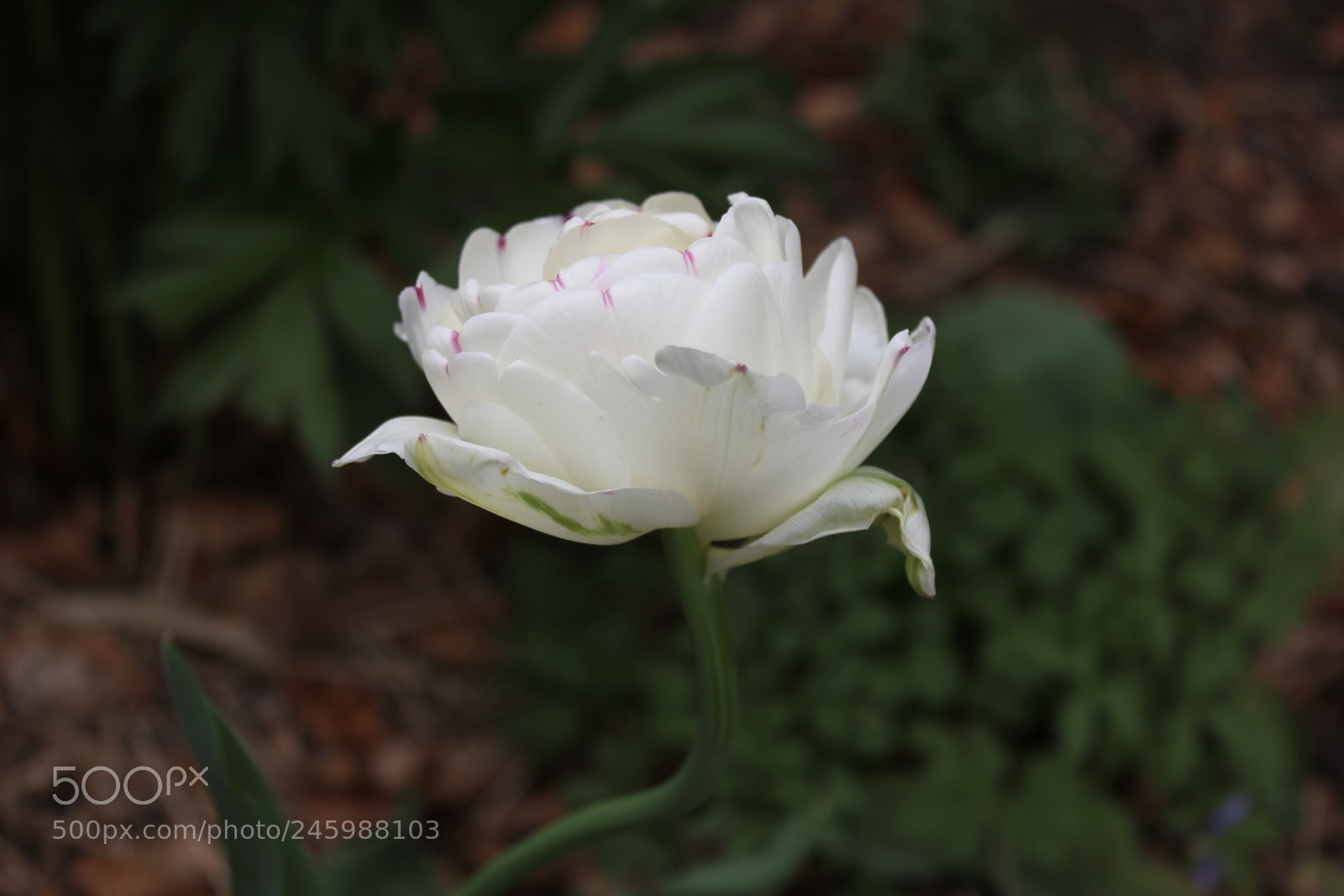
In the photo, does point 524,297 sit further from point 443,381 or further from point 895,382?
point 895,382

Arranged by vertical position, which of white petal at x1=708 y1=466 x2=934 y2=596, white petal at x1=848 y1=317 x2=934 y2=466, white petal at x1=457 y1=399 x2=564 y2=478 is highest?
white petal at x1=457 y1=399 x2=564 y2=478

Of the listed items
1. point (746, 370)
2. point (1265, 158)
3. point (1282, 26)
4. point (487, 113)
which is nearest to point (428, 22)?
point (487, 113)

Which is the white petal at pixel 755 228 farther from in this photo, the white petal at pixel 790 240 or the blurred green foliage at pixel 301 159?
the blurred green foliage at pixel 301 159

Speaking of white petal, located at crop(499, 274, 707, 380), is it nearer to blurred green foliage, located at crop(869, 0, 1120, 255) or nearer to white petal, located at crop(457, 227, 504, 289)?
white petal, located at crop(457, 227, 504, 289)

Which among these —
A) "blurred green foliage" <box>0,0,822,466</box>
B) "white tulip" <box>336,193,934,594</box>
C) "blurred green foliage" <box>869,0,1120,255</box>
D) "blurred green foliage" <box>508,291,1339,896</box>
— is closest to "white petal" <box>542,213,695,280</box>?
"white tulip" <box>336,193,934,594</box>

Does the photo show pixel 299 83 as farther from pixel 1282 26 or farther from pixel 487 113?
pixel 1282 26

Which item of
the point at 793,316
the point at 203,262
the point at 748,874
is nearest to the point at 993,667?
the point at 748,874

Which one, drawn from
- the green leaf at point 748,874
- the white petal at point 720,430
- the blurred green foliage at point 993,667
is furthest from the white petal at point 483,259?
the blurred green foliage at point 993,667
